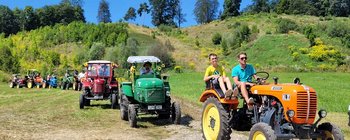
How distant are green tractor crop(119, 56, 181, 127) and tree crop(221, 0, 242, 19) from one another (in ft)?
273

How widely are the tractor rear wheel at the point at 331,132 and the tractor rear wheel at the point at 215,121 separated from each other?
1654mm

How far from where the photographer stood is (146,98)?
1155cm

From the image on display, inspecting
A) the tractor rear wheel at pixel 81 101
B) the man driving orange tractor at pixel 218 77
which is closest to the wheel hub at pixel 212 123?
the man driving orange tractor at pixel 218 77

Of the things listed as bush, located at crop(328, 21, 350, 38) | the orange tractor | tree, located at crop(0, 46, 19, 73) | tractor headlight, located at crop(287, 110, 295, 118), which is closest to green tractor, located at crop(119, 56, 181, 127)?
the orange tractor

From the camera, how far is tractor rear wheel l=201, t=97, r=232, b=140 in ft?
25.8

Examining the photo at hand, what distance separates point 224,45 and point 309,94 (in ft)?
159

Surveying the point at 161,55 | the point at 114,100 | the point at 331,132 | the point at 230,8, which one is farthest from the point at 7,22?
the point at 331,132

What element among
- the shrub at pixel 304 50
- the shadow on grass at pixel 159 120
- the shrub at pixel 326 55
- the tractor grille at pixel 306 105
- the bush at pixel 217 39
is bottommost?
the shadow on grass at pixel 159 120

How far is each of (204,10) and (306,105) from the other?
104401 millimetres

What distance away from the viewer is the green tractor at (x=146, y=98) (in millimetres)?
11555

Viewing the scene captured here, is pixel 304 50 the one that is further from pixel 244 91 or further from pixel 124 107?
pixel 244 91

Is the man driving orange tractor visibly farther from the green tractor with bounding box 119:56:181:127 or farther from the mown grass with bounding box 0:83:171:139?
the green tractor with bounding box 119:56:181:127

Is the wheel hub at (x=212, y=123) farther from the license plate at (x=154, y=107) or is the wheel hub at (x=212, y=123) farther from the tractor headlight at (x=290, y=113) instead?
the license plate at (x=154, y=107)

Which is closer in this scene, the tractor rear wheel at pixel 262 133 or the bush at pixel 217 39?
the tractor rear wheel at pixel 262 133
